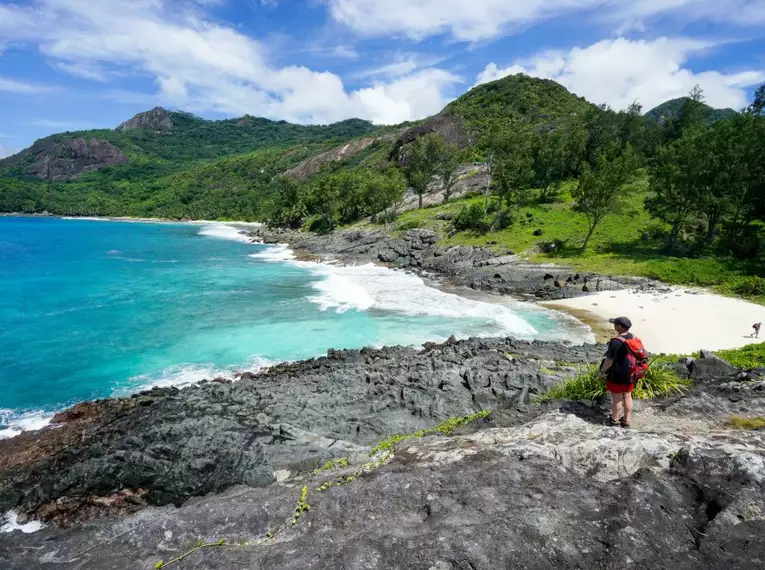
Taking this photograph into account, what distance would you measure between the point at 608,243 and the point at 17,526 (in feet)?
167

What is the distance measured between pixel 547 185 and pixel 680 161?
2974 cm

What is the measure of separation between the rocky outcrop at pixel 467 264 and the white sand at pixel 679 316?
252cm

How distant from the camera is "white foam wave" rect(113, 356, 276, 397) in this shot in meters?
21.0

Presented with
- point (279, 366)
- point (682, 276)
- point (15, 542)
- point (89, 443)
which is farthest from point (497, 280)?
point (15, 542)

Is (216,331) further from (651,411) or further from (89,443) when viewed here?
(651,411)

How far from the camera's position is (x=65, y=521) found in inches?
443

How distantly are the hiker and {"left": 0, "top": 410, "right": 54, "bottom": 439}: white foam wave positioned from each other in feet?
67.9

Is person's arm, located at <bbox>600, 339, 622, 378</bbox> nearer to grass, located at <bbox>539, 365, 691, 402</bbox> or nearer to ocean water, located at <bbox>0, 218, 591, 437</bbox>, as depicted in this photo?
grass, located at <bbox>539, 365, 691, 402</bbox>

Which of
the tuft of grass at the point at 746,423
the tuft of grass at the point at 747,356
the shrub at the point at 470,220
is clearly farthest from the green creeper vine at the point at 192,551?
the shrub at the point at 470,220

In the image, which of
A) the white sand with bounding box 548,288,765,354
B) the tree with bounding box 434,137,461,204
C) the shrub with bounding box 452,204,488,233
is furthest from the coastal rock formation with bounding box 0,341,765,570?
the tree with bounding box 434,137,461,204

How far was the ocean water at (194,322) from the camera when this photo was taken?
22328 millimetres

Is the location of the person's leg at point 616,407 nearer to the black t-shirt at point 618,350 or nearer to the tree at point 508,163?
the black t-shirt at point 618,350

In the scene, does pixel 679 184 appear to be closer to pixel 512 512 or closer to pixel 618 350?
pixel 618 350

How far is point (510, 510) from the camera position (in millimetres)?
6434
